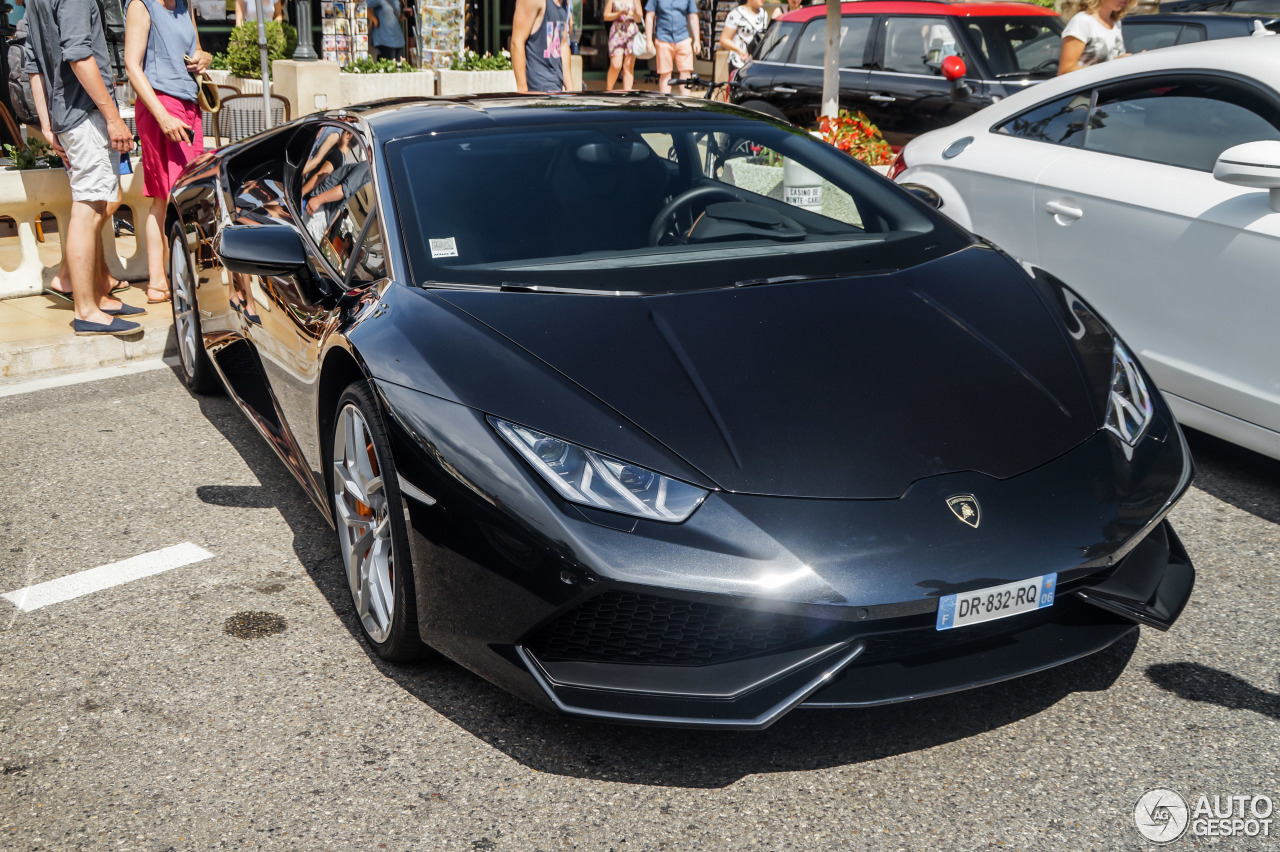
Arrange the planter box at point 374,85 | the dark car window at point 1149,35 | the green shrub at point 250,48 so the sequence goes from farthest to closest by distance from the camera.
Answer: the green shrub at point 250,48 → the planter box at point 374,85 → the dark car window at point 1149,35

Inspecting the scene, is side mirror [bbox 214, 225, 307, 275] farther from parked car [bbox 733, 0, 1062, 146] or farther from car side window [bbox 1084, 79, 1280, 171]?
parked car [bbox 733, 0, 1062, 146]

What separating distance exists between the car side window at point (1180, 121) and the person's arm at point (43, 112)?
4.69 m

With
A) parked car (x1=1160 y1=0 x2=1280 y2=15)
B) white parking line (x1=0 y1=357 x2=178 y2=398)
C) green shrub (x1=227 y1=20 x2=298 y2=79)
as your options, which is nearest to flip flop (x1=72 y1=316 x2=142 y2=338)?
white parking line (x1=0 y1=357 x2=178 y2=398)

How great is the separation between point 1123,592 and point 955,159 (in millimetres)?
3081

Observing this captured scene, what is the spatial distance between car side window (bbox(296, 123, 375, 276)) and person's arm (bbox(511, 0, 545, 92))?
3335mm

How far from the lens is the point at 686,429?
2.49 meters

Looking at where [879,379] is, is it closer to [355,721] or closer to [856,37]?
[355,721]

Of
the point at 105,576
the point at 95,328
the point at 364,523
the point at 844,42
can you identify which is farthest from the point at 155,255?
the point at 844,42

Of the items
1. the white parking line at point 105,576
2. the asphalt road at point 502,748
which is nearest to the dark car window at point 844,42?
the asphalt road at point 502,748

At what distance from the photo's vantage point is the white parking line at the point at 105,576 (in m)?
3.36

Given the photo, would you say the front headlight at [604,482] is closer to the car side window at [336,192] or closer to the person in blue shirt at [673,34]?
the car side window at [336,192]

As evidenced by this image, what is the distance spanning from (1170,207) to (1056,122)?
904 millimetres

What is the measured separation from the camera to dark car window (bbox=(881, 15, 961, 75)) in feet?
30.8

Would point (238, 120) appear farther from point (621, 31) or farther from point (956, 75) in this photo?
point (621, 31)
